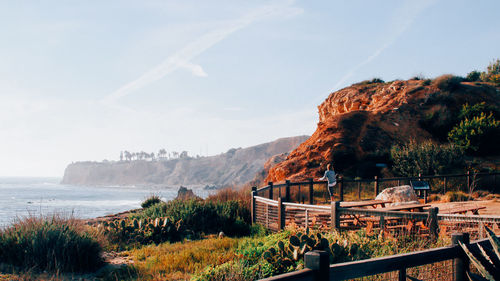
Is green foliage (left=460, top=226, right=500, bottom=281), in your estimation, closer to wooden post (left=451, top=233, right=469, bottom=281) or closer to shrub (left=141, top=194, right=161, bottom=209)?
wooden post (left=451, top=233, right=469, bottom=281)

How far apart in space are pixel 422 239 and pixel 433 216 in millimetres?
495

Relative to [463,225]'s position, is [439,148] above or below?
above

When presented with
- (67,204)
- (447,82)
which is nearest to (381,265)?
(447,82)

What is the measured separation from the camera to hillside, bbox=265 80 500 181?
28516 mm

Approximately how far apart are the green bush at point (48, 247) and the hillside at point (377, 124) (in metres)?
18.9

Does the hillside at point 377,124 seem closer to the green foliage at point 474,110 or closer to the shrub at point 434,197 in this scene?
the green foliage at point 474,110

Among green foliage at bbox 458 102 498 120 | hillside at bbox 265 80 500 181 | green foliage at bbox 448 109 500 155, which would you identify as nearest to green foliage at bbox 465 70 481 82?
hillside at bbox 265 80 500 181

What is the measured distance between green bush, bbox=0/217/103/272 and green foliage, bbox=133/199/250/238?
13.7ft

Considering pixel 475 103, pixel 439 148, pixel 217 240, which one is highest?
pixel 475 103

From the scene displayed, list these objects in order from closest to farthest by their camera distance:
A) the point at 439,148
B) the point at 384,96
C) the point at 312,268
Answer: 1. the point at 312,268
2. the point at 439,148
3. the point at 384,96

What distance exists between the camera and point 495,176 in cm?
2184

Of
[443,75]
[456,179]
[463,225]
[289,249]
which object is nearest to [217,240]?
[289,249]

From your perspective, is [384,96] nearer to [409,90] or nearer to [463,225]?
[409,90]

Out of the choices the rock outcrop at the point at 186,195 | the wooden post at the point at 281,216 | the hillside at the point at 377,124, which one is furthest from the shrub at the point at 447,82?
the wooden post at the point at 281,216
